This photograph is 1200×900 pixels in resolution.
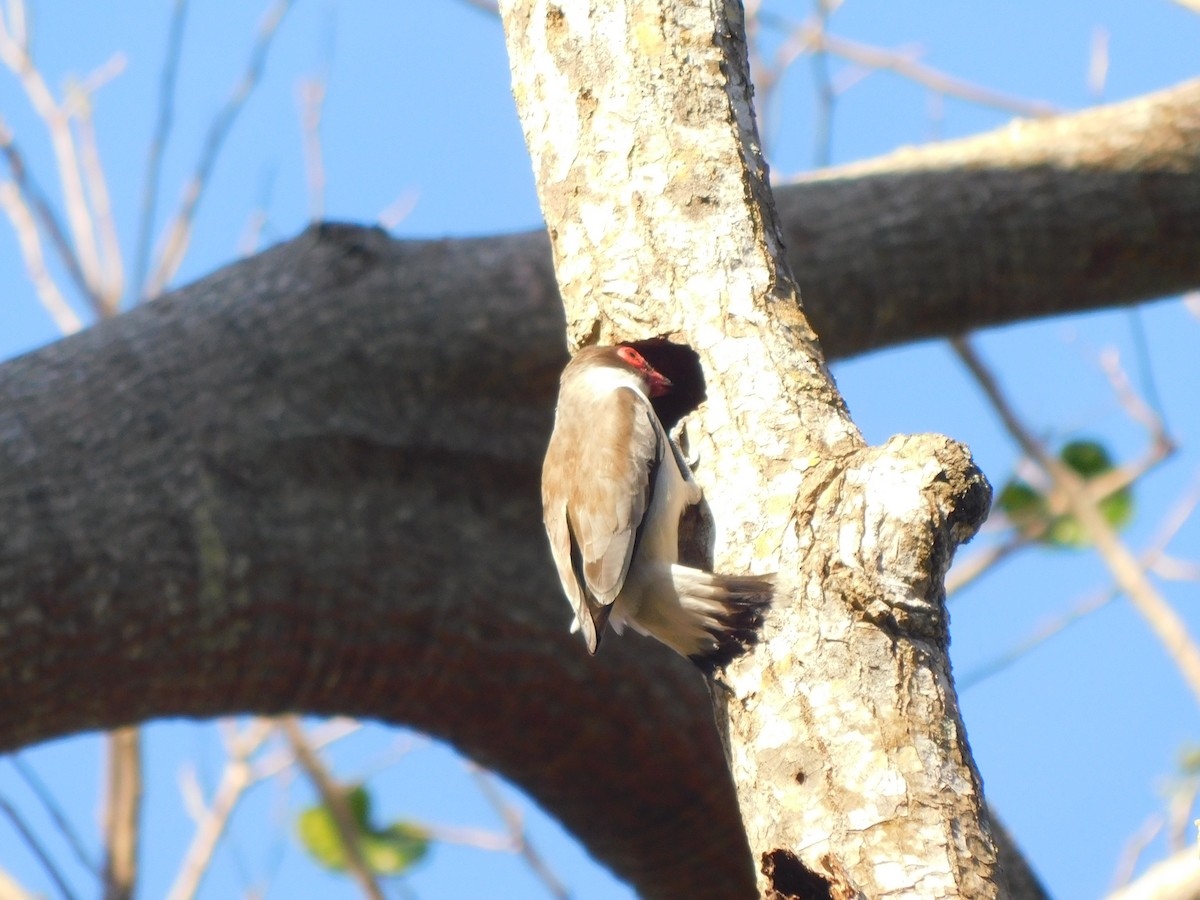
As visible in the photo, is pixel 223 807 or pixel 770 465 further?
pixel 223 807

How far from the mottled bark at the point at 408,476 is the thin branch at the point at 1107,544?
2.34ft

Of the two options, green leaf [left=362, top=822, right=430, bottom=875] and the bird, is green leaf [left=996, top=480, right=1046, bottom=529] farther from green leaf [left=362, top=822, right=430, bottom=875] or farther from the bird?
the bird

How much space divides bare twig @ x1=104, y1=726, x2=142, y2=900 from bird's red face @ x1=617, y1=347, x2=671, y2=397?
2491 millimetres

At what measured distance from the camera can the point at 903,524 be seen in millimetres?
2086

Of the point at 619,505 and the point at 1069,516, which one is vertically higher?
the point at 1069,516

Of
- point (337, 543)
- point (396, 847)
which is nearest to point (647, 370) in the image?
point (337, 543)

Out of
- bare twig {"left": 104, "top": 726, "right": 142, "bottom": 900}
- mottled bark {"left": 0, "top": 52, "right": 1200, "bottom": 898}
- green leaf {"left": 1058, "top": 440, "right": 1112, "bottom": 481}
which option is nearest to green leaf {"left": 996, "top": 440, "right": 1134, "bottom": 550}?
green leaf {"left": 1058, "top": 440, "right": 1112, "bottom": 481}

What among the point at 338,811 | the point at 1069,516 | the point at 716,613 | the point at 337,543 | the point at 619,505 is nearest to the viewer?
the point at 716,613

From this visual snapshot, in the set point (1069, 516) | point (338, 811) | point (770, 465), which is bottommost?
point (770, 465)

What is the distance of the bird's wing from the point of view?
2588mm

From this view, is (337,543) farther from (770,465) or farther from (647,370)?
(770,465)

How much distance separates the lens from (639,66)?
2861mm

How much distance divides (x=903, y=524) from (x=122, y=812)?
148 inches

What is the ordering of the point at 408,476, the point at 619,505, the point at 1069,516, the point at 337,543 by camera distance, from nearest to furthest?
the point at 619,505, the point at 337,543, the point at 408,476, the point at 1069,516
